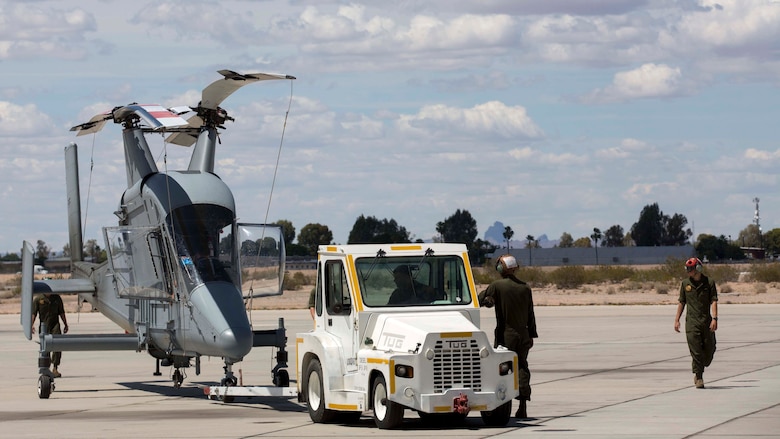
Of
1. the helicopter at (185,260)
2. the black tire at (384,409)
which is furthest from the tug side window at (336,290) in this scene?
the helicopter at (185,260)

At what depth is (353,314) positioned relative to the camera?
1659 cm

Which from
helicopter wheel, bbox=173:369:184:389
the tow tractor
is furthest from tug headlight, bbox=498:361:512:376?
helicopter wheel, bbox=173:369:184:389

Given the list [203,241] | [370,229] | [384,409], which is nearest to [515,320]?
[384,409]

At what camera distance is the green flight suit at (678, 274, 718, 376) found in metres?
20.9

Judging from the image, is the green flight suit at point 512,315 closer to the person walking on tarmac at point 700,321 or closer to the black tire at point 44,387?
the person walking on tarmac at point 700,321

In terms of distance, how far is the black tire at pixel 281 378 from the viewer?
2127 centimetres

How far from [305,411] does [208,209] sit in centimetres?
391

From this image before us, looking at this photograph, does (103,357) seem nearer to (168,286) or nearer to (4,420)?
(168,286)

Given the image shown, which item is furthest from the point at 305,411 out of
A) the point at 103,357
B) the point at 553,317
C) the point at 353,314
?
the point at 553,317

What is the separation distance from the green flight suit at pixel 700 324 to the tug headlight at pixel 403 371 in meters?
6.85

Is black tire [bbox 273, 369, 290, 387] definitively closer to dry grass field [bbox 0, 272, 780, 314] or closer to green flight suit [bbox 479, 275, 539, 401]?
green flight suit [bbox 479, 275, 539, 401]

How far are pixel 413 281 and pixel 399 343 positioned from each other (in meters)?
1.20

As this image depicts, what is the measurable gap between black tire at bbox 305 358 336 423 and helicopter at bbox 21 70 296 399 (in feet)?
7.20

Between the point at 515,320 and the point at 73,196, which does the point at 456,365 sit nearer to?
the point at 515,320
